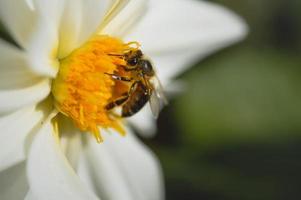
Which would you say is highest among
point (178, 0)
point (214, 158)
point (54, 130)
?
point (178, 0)

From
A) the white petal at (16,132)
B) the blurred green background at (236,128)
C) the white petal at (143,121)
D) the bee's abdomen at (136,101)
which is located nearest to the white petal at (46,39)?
the white petal at (16,132)

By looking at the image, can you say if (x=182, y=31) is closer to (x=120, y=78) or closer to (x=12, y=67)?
(x=120, y=78)

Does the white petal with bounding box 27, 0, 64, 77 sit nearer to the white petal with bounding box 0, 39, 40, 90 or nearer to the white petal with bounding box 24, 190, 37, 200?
the white petal with bounding box 0, 39, 40, 90

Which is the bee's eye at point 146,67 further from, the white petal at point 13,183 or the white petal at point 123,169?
the white petal at point 13,183

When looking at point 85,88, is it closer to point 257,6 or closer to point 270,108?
point 270,108

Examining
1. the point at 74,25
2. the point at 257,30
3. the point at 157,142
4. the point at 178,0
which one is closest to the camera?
the point at 74,25

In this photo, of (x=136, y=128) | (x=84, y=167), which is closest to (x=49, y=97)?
(x=84, y=167)

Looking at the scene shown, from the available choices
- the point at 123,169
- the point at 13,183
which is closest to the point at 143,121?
the point at 123,169
